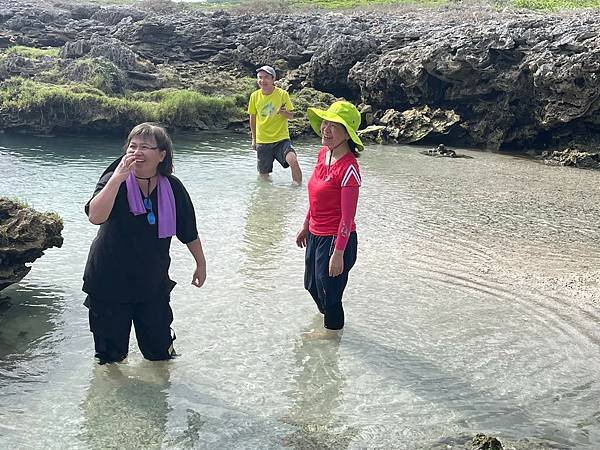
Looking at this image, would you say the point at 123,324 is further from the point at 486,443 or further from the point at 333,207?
the point at 486,443

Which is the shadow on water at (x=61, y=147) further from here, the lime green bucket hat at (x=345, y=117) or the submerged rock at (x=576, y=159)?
the submerged rock at (x=576, y=159)

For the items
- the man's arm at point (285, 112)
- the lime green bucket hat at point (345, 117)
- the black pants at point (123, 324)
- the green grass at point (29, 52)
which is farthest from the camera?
the green grass at point (29, 52)

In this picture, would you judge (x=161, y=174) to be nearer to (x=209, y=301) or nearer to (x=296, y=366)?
(x=296, y=366)

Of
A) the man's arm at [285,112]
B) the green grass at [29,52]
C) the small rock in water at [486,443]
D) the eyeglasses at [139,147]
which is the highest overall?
the green grass at [29,52]

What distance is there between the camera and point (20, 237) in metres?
5.75

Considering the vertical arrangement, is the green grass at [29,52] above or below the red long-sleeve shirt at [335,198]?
above

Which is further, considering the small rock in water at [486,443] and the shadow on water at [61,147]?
the shadow on water at [61,147]

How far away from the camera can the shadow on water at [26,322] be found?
4.96m

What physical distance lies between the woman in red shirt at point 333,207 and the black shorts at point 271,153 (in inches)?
227

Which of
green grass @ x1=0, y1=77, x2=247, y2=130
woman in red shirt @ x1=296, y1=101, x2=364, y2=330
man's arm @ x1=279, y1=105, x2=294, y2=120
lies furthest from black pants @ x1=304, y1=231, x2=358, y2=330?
green grass @ x1=0, y1=77, x2=247, y2=130

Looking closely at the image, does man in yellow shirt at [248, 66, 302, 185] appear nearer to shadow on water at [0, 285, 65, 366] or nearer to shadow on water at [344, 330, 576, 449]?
shadow on water at [0, 285, 65, 366]

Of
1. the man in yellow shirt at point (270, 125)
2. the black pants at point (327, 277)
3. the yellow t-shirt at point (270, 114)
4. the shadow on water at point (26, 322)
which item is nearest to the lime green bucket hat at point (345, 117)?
the black pants at point (327, 277)

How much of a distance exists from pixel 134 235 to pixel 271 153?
726 cm

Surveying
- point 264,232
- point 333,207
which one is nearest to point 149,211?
point 333,207
